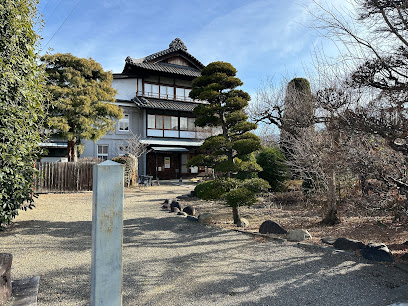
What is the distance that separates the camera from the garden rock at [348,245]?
4.71 meters

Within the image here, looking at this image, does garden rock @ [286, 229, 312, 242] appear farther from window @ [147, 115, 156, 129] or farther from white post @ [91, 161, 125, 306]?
window @ [147, 115, 156, 129]

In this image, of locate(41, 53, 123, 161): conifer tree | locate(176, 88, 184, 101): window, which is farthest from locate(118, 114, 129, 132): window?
locate(41, 53, 123, 161): conifer tree

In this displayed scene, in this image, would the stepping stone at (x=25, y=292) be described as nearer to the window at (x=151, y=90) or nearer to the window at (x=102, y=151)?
the window at (x=102, y=151)

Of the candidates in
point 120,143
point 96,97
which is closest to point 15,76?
point 96,97

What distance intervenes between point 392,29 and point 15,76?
6.18 metres

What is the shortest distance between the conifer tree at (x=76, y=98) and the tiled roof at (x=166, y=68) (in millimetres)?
6057

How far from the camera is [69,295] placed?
3.22 meters

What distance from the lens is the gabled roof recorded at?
2277 centimetres

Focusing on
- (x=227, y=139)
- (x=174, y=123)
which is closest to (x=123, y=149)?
(x=174, y=123)

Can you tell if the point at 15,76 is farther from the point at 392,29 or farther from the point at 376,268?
the point at 376,268

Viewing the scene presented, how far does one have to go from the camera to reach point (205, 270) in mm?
4047

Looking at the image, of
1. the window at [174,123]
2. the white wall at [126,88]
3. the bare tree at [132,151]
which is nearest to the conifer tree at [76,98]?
the bare tree at [132,151]

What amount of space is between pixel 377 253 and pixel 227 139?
14.6ft

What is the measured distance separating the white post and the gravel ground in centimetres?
123
